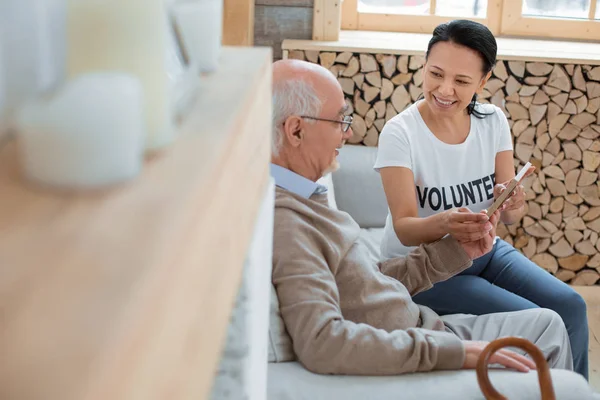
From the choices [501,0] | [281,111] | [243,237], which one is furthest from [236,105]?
[501,0]

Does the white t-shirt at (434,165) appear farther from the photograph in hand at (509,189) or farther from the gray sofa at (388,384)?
the gray sofa at (388,384)

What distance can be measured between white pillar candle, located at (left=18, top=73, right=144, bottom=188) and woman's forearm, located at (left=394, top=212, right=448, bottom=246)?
1797 mm

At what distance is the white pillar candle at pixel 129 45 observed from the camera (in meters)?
0.58

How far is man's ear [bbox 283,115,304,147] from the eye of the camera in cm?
196

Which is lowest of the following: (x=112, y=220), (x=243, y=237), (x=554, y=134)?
(x=554, y=134)

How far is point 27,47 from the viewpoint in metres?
0.56

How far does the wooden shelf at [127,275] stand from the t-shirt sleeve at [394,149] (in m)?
1.74

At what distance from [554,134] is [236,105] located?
9.50ft

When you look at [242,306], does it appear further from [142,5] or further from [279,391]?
[279,391]

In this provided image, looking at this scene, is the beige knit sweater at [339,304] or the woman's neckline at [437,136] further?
the woman's neckline at [437,136]

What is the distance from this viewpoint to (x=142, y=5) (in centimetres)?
60

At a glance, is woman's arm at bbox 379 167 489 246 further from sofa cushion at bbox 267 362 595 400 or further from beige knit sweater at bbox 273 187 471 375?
sofa cushion at bbox 267 362 595 400

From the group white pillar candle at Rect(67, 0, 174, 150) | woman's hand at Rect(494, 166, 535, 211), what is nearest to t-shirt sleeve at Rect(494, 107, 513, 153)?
woman's hand at Rect(494, 166, 535, 211)

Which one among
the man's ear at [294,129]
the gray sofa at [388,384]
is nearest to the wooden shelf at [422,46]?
the man's ear at [294,129]
